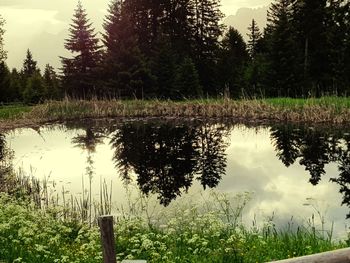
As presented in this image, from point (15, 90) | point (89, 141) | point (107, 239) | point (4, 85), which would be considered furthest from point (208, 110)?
point (15, 90)

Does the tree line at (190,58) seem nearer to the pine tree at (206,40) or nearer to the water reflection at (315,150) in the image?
the pine tree at (206,40)

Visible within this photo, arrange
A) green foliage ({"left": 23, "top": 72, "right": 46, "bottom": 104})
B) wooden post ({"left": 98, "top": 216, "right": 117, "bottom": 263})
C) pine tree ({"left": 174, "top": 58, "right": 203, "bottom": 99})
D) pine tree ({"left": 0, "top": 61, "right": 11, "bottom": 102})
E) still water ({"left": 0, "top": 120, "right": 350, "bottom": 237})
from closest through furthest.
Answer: wooden post ({"left": 98, "top": 216, "right": 117, "bottom": 263}), still water ({"left": 0, "top": 120, "right": 350, "bottom": 237}), pine tree ({"left": 174, "top": 58, "right": 203, "bottom": 99}), green foliage ({"left": 23, "top": 72, "right": 46, "bottom": 104}), pine tree ({"left": 0, "top": 61, "right": 11, "bottom": 102})

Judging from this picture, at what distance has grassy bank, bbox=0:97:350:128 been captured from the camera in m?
28.0

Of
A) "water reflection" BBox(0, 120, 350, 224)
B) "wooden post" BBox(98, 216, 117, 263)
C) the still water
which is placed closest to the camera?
"wooden post" BBox(98, 216, 117, 263)

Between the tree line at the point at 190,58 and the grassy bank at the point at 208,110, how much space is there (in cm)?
443

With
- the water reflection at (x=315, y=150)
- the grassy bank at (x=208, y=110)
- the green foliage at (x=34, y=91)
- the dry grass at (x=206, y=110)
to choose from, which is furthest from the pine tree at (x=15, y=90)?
the water reflection at (x=315, y=150)

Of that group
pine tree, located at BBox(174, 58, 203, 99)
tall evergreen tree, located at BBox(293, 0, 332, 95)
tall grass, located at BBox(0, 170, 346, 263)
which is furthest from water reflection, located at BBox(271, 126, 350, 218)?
pine tree, located at BBox(174, 58, 203, 99)

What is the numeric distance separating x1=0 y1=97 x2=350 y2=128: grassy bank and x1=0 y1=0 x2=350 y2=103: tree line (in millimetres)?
4434

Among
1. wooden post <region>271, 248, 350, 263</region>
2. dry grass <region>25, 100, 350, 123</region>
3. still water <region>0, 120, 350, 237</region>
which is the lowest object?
still water <region>0, 120, 350, 237</region>

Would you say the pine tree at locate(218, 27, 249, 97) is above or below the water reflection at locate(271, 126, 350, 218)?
above

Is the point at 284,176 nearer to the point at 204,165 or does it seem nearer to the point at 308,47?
the point at 204,165

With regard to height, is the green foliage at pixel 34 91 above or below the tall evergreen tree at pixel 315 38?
below

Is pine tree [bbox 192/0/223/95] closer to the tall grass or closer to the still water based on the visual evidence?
the still water

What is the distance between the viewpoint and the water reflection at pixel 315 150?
54.4 feet
